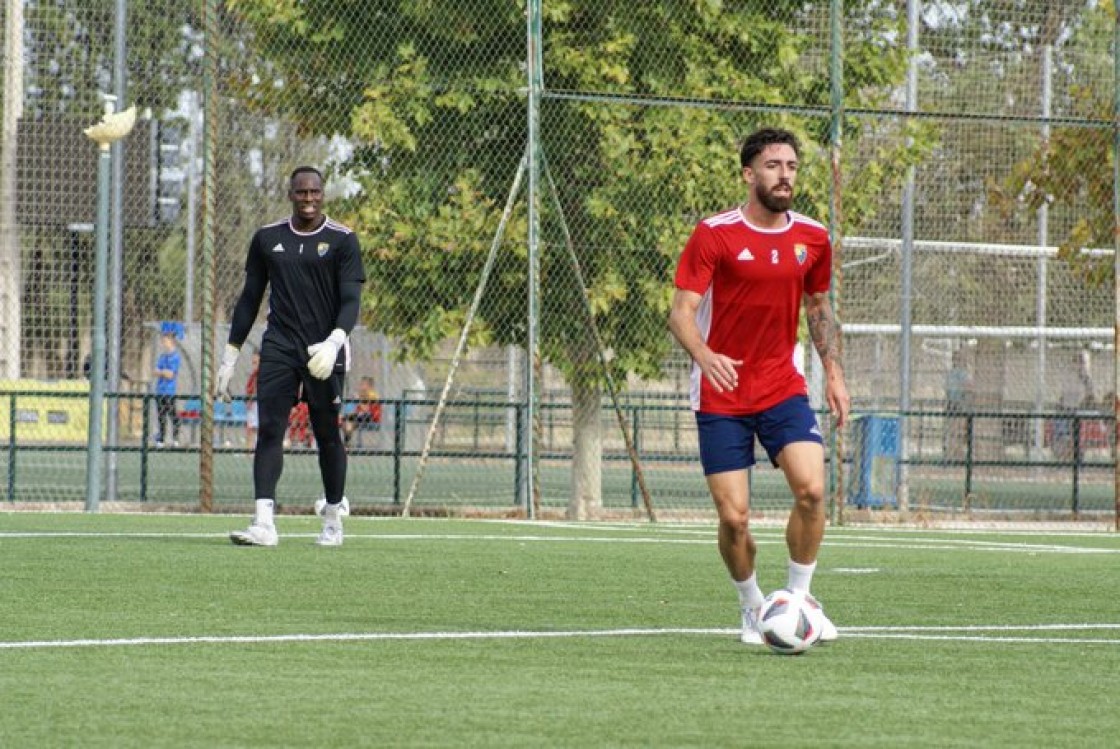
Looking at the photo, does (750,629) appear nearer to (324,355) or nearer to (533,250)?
(324,355)

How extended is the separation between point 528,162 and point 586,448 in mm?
4168

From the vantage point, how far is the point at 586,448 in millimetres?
21766

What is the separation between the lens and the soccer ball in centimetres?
790

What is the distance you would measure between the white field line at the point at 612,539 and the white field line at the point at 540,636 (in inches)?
235

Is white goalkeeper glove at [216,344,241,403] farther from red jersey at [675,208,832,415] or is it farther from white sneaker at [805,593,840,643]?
white sneaker at [805,593,840,643]

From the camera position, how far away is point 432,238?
2022cm

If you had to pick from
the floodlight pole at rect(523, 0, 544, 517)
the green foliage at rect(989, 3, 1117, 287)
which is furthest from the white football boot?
the green foliage at rect(989, 3, 1117, 287)

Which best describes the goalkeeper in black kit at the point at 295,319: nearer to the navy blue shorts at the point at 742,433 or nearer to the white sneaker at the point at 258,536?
the white sneaker at the point at 258,536

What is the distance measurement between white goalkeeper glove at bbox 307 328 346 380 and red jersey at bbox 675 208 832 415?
473 centimetres

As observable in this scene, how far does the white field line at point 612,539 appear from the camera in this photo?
14.5 m

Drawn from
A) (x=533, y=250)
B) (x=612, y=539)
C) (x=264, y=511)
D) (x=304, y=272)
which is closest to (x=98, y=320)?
(x=533, y=250)

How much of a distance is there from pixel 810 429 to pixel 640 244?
12.1 m

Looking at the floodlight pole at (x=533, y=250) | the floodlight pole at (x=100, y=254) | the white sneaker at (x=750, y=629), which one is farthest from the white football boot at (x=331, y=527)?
the white sneaker at (x=750, y=629)

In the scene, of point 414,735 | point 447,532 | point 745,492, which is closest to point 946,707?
point 414,735
